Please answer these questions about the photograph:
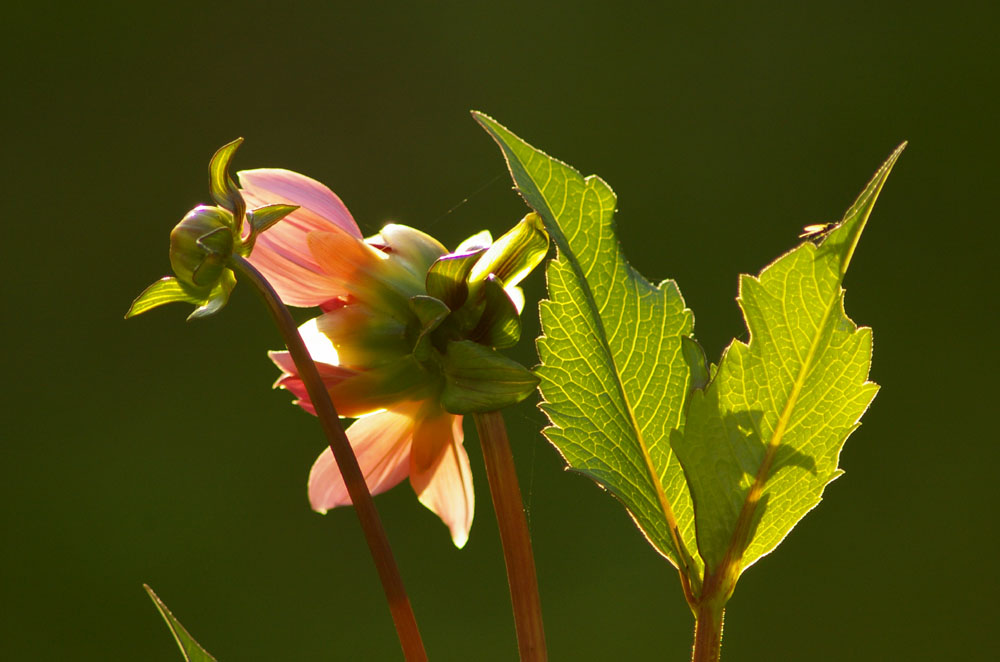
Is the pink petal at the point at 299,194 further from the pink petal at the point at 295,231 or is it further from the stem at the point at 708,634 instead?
the stem at the point at 708,634

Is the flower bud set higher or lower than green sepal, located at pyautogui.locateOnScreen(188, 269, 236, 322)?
higher

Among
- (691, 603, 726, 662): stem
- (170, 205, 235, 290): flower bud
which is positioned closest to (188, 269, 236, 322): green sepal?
(170, 205, 235, 290): flower bud

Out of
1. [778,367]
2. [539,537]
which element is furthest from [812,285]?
[539,537]

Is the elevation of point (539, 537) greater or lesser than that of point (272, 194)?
lesser

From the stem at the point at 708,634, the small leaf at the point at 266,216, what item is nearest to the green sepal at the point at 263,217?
the small leaf at the point at 266,216

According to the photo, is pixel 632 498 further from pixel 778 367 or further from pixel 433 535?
pixel 433 535

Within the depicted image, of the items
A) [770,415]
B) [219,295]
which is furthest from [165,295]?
[770,415]

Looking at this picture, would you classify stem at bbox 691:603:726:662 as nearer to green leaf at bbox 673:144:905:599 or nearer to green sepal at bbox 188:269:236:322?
green leaf at bbox 673:144:905:599

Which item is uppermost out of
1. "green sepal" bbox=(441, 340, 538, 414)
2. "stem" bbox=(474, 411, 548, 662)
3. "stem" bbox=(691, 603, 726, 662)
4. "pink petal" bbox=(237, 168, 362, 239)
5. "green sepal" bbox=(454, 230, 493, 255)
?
Answer: "pink petal" bbox=(237, 168, 362, 239)
